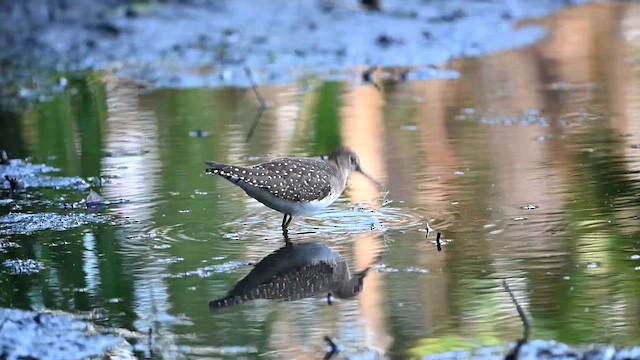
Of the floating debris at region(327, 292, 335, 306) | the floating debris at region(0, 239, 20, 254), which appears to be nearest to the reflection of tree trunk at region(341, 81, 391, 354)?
the floating debris at region(327, 292, 335, 306)

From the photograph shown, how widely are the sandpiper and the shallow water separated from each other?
15cm

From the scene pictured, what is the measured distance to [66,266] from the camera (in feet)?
22.9

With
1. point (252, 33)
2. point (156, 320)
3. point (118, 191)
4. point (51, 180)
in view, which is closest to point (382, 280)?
point (156, 320)

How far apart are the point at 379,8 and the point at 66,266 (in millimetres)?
11414

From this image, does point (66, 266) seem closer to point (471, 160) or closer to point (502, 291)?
point (502, 291)

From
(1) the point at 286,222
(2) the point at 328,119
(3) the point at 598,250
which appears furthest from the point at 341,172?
(2) the point at 328,119

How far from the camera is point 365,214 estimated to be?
7.90m

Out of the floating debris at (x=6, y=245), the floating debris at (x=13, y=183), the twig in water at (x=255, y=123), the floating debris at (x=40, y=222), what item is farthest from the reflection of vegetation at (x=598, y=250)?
the floating debris at (x=13, y=183)

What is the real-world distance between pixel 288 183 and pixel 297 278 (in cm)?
108

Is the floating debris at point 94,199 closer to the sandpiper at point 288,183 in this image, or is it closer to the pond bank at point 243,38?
the sandpiper at point 288,183

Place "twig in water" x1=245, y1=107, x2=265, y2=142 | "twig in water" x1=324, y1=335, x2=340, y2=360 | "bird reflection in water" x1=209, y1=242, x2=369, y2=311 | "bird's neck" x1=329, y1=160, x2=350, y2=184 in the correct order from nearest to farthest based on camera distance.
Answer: "twig in water" x1=324, y1=335, x2=340, y2=360 → "bird reflection in water" x1=209, y1=242, x2=369, y2=311 → "bird's neck" x1=329, y1=160, x2=350, y2=184 → "twig in water" x1=245, y1=107, x2=265, y2=142

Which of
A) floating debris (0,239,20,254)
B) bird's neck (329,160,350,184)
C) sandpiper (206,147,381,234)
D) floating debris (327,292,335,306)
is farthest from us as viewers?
bird's neck (329,160,350,184)

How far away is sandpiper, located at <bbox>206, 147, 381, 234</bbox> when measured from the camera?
747cm

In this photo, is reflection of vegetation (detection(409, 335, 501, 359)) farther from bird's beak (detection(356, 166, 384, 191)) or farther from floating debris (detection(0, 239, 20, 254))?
bird's beak (detection(356, 166, 384, 191))
